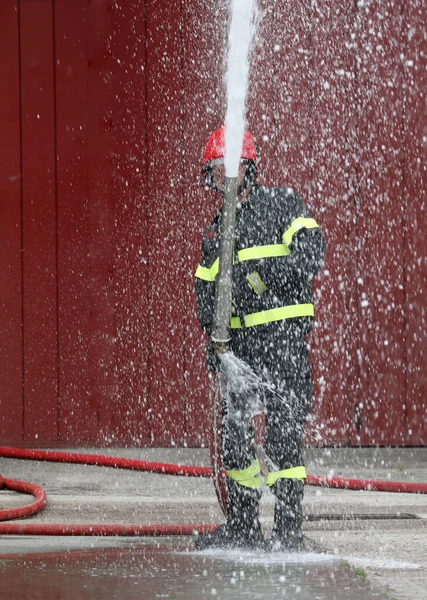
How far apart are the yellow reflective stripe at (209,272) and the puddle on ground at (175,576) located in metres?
0.86

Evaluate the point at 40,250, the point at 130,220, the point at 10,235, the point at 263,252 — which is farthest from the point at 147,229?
the point at 263,252

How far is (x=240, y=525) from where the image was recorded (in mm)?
3531

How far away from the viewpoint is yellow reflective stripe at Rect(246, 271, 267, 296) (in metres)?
3.55

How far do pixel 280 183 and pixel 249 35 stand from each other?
0.84 metres

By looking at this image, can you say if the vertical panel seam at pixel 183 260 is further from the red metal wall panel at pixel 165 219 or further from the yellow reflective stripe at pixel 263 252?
Answer: the yellow reflective stripe at pixel 263 252

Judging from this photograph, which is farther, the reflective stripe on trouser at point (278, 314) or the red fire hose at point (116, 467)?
the red fire hose at point (116, 467)

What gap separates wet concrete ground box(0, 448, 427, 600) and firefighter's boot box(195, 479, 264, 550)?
0.49 ft

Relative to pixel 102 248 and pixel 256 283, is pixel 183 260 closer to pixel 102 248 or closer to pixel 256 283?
pixel 102 248

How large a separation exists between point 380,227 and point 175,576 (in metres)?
3.35

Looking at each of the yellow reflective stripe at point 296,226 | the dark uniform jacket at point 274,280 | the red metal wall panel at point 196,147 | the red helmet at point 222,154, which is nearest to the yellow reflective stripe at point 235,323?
the dark uniform jacket at point 274,280

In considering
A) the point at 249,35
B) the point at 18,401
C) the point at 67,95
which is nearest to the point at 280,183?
the point at 249,35

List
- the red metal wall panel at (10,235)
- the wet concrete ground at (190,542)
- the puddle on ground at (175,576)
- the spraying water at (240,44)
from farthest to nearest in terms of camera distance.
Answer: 1. the red metal wall panel at (10,235)
2. the spraying water at (240,44)
3. the wet concrete ground at (190,542)
4. the puddle on ground at (175,576)

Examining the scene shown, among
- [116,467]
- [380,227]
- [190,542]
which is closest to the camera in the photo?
[190,542]

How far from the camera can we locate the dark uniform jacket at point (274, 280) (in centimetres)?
350
